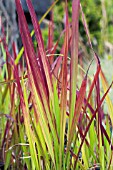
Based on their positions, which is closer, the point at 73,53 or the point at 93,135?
the point at 73,53

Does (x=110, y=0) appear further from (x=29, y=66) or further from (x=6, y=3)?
(x=29, y=66)

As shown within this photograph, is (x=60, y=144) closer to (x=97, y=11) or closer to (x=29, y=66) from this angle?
(x=29, y=66)

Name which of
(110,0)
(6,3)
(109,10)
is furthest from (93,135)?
(110,0)

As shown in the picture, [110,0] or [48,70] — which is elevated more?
[110,0]

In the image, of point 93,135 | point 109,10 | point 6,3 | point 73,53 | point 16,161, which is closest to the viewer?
point 73,53

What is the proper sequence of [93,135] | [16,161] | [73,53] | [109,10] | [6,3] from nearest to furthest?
[73,53] → [93,135] → [16,161] → [6,3] → [109,10]

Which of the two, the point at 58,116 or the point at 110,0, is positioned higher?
the point at 110,0

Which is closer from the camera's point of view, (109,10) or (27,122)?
(27,122)

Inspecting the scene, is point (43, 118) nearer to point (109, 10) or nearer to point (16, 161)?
point (16, 161)

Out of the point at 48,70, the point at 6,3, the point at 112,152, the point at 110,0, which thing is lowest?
the point at 112,152

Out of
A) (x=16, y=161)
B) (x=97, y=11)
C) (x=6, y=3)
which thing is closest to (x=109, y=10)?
(x=97, y=11)
